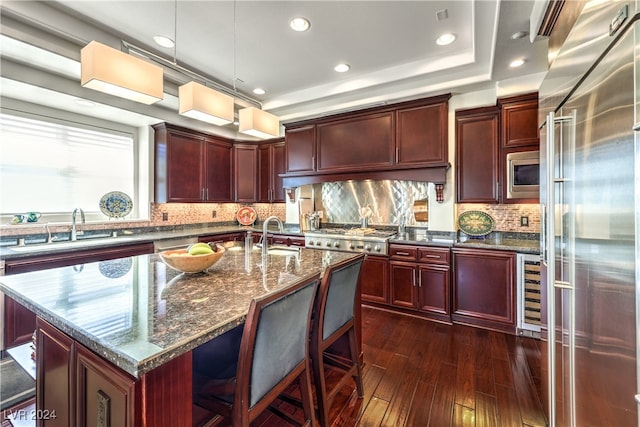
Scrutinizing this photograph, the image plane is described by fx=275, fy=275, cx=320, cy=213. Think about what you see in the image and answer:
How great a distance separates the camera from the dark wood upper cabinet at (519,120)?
9.57 ft

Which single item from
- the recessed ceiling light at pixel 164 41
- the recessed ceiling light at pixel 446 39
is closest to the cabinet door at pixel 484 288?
the recessed ceiling light at pixel 446 39

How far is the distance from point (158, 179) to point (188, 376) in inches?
153

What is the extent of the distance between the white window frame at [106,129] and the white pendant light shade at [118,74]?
99.9 inches

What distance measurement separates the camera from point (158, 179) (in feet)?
13.4

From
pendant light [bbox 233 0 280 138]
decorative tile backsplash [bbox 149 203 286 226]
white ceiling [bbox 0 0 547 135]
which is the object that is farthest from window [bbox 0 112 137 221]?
pendant light [bbox 233 0 280 138]

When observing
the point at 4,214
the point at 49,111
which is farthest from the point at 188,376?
the point at 49,111

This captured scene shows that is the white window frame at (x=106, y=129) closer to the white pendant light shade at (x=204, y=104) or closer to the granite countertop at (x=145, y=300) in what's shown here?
the granite countertop at (x=145, y=300)

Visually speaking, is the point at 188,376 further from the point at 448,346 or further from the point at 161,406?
the point at 448,346

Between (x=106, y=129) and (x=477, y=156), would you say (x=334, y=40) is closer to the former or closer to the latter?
(x=477, y=156)

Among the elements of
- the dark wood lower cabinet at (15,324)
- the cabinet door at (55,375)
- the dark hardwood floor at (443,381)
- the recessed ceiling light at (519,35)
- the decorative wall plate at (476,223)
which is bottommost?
the dark hardwood floor at (443,381)

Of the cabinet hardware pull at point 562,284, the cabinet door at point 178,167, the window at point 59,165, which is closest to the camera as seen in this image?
the cabinet hardware pull at point 562,284

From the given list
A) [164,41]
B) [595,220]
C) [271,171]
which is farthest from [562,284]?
[271,171]

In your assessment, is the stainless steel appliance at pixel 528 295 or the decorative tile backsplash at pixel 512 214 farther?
the decorative tile backsplash at pixel 512 214

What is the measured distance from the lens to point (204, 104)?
197cm
